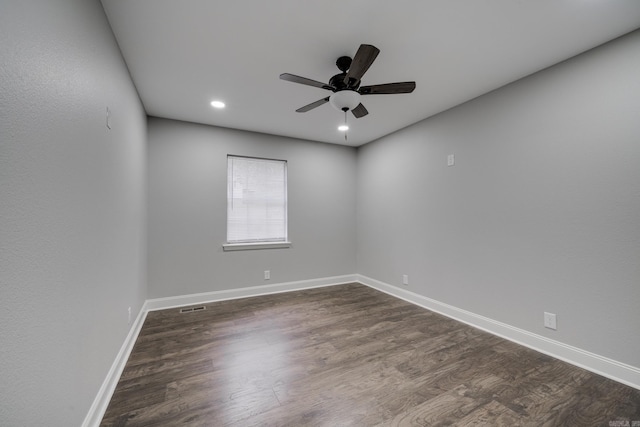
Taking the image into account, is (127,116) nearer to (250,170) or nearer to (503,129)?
(250,170)


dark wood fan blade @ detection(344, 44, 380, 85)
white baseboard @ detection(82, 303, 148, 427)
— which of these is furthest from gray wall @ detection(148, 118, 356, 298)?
dark wood fan blade @ detection(344, 44, 380, 85)

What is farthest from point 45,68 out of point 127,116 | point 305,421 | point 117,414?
point 305,421

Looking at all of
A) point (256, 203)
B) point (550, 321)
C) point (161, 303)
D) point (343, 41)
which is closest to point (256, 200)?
point (256, 203)

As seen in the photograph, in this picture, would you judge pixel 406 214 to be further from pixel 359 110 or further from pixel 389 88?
pixel 389 88

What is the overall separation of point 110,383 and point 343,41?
295 centimetres

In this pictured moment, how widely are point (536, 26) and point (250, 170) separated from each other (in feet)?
11.4

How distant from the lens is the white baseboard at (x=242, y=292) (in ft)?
11.2

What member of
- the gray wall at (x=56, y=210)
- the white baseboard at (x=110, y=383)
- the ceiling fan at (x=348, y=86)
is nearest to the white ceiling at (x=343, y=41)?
the ceiling fan at (x=348, y=86)

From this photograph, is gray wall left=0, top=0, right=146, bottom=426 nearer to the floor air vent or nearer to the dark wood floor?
the dark wood floor

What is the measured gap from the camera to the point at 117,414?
1.59 meters

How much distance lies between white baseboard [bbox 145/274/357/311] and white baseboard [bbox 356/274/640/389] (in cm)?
148

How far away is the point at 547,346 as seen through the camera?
2.31 m

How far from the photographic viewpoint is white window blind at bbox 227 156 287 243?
3.91 m

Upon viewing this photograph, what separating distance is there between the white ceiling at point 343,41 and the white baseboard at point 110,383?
7.92 feet
